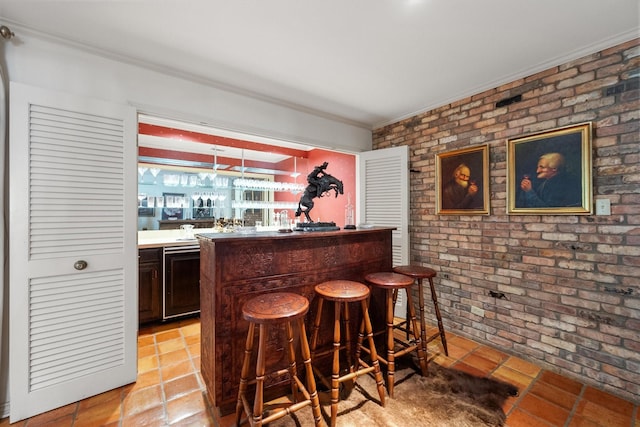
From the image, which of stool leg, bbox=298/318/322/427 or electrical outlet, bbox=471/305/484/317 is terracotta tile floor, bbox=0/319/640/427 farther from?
stool leg, bbox=298/318/322/427

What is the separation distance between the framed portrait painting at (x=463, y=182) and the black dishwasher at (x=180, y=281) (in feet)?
9.98

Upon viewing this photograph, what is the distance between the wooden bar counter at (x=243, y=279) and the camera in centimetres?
159

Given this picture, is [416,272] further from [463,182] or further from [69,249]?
[69,249]

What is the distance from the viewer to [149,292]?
2.93 metres

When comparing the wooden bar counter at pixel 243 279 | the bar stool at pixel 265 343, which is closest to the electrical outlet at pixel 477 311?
the wooden bar counter at pixel 243 279

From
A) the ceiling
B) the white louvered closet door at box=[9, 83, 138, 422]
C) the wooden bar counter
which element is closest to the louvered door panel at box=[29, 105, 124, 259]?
the white louvered closet door at box=[9, 83, 138, 422]

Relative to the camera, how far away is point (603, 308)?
6.16 ft

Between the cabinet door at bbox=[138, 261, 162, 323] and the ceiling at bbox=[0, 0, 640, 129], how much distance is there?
6.98 feet

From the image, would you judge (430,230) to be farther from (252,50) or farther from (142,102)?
(142,102)

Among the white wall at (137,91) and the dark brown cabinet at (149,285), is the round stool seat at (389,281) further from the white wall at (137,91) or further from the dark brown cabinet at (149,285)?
the dark brown cabinet at (149,285)

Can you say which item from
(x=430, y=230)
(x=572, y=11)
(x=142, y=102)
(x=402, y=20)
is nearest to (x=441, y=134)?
(x=430, y=230)

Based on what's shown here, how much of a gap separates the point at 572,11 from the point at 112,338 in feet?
12.6

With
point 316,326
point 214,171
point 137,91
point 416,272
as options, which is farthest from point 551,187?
point 214,171

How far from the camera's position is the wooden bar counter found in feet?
5.22
